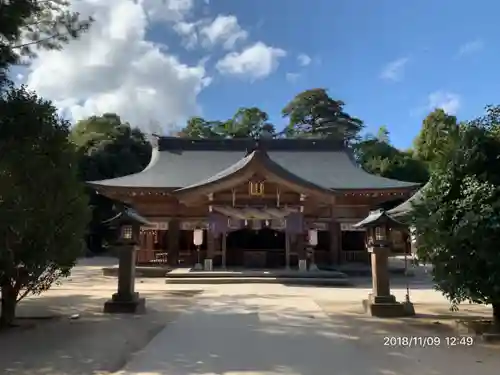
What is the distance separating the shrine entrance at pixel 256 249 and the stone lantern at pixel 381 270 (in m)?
10.2

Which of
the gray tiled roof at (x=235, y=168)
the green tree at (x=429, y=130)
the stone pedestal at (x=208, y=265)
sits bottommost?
the stone pedestal at (x=208, y=265)

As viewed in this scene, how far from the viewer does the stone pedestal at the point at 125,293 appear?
941cm

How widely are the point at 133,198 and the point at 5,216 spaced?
591 inches

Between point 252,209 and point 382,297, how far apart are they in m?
10.5

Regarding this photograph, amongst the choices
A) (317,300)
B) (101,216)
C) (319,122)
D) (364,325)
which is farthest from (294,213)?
(319,122)

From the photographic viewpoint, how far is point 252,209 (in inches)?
758

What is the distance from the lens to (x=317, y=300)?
11.7 m

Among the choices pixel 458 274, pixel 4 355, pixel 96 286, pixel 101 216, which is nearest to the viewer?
pixel 4 355

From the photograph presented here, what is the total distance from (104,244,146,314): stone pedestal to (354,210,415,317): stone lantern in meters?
5.00

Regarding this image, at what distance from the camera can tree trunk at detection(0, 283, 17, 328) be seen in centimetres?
773

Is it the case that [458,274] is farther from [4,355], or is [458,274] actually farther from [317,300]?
[4,355]

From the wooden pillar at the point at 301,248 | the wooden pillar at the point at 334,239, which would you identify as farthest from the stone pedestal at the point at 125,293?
the wooden pillar at the point at 334,239

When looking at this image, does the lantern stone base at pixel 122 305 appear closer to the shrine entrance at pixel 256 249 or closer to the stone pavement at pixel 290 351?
the stone pavement at pixel 290 351

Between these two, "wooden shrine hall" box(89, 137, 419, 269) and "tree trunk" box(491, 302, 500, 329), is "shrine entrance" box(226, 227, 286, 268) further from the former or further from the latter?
"tree trunk" box(491, 302, 500, 329)
